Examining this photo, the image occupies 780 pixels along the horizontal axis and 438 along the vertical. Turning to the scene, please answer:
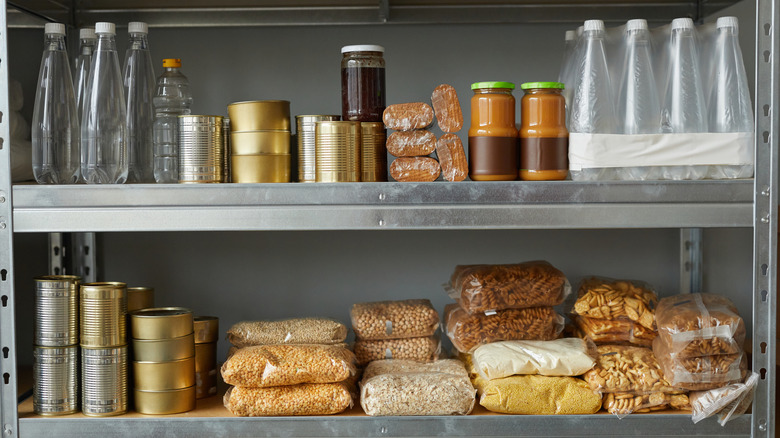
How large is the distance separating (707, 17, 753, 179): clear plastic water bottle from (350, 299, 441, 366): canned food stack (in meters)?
0.60

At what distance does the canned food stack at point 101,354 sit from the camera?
1.26 m

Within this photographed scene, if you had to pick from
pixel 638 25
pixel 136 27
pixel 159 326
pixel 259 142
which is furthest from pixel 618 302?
pixel 136 27

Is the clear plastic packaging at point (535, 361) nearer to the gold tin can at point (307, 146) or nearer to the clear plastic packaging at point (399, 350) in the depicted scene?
the clear plastic packaging at point (399, 350)

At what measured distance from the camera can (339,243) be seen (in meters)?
1.68

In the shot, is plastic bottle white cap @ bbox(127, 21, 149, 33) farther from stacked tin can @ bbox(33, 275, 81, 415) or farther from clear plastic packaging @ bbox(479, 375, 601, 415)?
clear plastic packaging @ bbox(479, 375, 601, 415)

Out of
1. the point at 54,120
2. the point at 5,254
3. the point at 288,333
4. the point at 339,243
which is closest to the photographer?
the point at 5,254

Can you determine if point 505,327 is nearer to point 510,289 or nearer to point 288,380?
point 510,289

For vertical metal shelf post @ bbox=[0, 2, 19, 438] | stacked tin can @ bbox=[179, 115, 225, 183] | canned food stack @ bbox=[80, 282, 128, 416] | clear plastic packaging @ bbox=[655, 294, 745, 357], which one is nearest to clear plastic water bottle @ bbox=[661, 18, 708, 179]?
clear plastic packaging @ bbox=[655, 294, 745, 357]

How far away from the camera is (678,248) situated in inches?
66.2

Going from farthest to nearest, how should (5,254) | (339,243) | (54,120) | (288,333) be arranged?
(339,243), (288,333), (54,120), (5,254)

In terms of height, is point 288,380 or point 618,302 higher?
point 618,302

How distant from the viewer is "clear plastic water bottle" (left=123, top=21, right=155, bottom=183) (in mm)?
1402

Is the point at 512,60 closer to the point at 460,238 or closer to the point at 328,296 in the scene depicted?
the point at 460,238

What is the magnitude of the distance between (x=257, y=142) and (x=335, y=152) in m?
0.14
